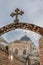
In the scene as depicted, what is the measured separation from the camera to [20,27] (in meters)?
5.28

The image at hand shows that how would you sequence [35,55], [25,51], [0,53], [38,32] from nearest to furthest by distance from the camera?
[38,32]
[0,53]
[35,55]
[25,51]

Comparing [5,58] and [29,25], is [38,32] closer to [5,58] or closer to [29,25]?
[29,25]

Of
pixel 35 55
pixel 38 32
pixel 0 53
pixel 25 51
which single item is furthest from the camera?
pixel 25 51

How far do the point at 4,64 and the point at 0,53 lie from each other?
61cm

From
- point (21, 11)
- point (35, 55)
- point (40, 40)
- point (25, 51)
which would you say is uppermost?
point (25, 51)

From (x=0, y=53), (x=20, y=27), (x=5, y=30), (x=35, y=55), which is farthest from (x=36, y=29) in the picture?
(x=35, y=55)

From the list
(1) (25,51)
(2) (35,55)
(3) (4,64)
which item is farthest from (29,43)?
(3) (4,64)

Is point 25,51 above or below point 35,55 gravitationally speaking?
above

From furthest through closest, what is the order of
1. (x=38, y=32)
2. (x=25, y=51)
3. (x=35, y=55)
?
(x=25, y=51)
(x=35, y=55)
(x=38, y=32)

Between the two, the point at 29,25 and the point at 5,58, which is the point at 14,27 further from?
the point at 5,58

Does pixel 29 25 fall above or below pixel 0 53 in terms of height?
below

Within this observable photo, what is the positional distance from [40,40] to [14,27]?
2.53 ft

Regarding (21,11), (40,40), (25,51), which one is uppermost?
(25,51)

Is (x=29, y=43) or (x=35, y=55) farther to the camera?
(x=29, y=43)
